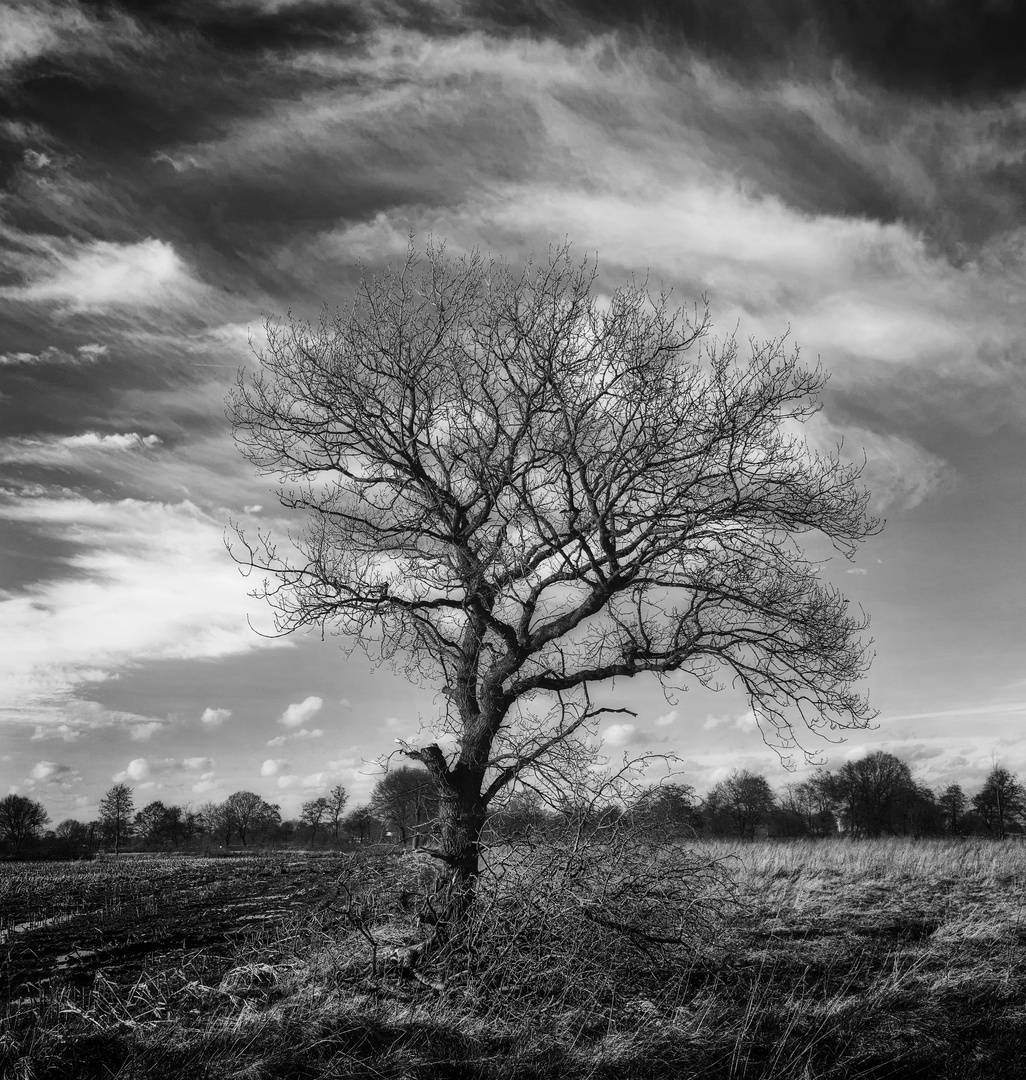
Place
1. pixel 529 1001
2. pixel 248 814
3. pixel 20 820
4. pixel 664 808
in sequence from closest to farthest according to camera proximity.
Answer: pixel 529 1001 < pixel 664 808 < pixel 20 820 < pixel 248 814

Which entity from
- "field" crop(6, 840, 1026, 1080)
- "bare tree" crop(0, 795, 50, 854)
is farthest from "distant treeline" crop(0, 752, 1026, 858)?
"field" crop(6, 840, 1026, 1080)

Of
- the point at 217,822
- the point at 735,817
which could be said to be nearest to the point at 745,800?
Answer: the point at 735,817

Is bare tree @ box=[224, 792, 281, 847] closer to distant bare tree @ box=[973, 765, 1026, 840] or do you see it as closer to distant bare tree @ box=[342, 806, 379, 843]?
distant bare tree @ box=[342, 806, 379, 843]

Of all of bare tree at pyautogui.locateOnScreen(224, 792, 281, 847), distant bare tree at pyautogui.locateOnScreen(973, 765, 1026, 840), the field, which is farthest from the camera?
bare tree at pyautogui.locateOnScreen(224, 792, 281, 847)

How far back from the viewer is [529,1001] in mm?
6586

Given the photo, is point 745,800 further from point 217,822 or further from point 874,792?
point 217,822

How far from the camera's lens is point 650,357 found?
33.6 ft

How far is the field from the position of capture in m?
5.30

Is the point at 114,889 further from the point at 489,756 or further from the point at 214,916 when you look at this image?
the point at 489,756

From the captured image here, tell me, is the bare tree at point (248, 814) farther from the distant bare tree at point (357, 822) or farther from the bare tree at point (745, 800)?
the bare tree at point (745, 800)

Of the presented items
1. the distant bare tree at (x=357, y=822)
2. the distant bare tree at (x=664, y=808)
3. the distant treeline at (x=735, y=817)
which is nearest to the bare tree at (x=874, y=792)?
the distant treeline at (x=735, y=817)

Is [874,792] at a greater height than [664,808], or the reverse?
[664,808]

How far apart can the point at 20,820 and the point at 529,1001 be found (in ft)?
226

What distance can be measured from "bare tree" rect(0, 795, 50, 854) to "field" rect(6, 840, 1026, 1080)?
2290 inches
